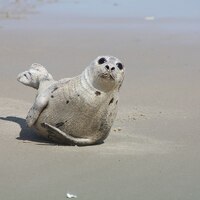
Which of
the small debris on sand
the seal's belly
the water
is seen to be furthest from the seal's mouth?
the small debris on sand

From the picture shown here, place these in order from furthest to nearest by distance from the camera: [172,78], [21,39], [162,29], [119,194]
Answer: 1. [162,29]
2. [21,39]
3. [172,78]
4. [119,194]

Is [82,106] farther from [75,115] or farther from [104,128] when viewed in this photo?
[104,128]

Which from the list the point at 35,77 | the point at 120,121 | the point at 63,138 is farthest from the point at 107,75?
the point at 120,121

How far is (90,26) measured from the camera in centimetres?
1355

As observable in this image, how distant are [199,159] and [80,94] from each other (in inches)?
43.0

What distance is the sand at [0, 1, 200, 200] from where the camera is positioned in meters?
4.61

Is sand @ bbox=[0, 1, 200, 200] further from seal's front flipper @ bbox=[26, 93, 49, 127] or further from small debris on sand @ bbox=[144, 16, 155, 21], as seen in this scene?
small debris on sand @ bbox=[144, 16, 155, 21]

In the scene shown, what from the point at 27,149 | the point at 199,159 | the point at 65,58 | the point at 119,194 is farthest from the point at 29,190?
the point at 65,58

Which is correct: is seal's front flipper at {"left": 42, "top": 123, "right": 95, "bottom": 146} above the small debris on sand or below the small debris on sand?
below

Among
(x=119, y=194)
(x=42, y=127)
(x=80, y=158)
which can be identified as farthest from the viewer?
(x=42, y=127)

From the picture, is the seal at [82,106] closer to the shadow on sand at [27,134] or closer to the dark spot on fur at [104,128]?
the dark spot on fur at [104,128]

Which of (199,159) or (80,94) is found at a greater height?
(80,94)

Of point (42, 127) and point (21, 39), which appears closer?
point (42, 127)

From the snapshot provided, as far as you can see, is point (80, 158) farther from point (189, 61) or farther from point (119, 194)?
point (189, 61)
